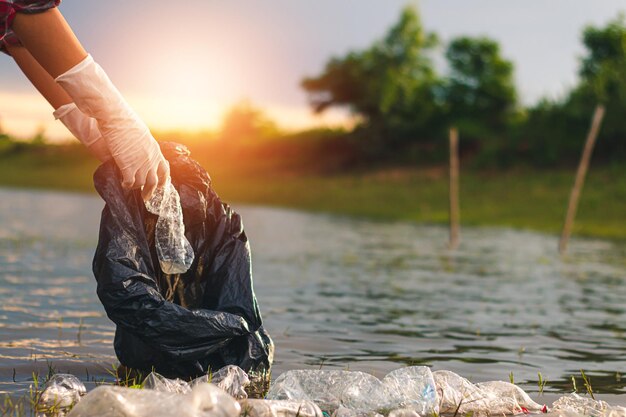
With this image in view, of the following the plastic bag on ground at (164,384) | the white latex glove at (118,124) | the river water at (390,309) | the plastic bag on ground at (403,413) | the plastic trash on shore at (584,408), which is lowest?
the river water at (390,309)

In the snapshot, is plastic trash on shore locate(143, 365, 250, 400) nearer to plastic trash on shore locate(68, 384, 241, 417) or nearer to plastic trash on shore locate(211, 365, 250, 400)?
plastic trash on shore locate(211, 365, 250, 400)

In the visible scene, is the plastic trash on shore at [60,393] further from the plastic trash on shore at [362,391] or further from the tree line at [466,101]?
the tree line at [466,101]

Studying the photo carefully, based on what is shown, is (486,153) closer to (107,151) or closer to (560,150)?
(560,150)

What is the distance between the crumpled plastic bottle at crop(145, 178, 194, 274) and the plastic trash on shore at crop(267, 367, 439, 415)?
0.95m

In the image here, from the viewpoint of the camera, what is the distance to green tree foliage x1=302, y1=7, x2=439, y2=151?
5541 cm

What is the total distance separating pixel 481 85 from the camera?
52719 millimetres

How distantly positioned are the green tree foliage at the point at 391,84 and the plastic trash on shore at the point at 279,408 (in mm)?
A: 49918

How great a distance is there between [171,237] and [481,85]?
48.6 meters

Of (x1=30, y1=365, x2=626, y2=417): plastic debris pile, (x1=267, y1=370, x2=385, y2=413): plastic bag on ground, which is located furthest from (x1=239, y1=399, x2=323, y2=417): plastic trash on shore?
(x1=267, y1=370, x2=385, y2=413): plastic bag on ground

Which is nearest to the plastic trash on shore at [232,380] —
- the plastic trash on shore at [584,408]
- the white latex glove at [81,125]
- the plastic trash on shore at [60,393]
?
the plastic trash on shore at [60,393]

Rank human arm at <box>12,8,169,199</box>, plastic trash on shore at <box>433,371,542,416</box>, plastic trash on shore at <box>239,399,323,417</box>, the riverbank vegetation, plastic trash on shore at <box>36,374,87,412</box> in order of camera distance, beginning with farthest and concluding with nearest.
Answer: the riverbank vegetation < plastic trash on shore at <box>433,371,542,416</box> < plastic trash on shore at <box>36,374,87,412</box> < plastic trash on shore at <box>239,399,323,417</box> < human arm at <box>12,8,169,199</box>

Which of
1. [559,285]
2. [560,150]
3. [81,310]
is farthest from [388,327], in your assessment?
[560,150]

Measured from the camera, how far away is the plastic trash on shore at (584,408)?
5.37 m

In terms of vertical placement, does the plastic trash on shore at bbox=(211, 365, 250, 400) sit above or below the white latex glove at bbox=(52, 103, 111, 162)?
below
